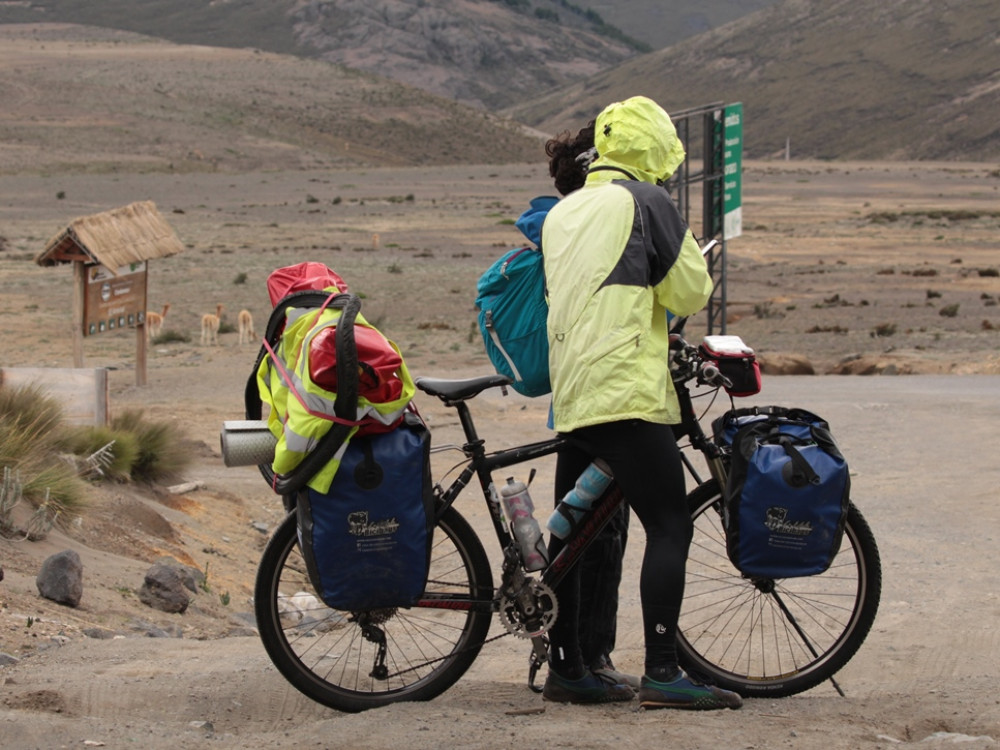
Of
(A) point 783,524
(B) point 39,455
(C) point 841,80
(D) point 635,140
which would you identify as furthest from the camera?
(C) point 841,80

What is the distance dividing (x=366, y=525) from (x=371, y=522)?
2cm

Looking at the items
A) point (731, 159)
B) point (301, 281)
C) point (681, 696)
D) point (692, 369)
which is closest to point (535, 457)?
point (692, 369)

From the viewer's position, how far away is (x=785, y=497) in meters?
4.19

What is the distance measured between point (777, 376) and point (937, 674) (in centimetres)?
920

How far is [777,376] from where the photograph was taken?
14078mm

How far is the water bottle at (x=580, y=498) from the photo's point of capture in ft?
13.8

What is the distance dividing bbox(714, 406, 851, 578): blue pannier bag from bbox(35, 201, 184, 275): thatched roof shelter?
903cm

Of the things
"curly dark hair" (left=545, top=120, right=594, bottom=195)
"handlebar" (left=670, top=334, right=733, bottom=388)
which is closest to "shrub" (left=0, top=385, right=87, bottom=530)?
"curly dark hair" (left=545, top=120, right=594, bottom=195)

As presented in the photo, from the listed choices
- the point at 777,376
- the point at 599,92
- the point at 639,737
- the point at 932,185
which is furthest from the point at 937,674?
the point at 599,92

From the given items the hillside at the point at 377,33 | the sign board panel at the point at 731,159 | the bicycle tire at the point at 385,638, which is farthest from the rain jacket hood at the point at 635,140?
the hillside at the point at 377,33

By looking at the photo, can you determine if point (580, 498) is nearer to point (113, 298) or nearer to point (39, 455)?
point (39, 455)

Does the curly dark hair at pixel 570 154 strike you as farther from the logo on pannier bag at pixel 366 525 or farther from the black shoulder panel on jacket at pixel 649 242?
the logo on pannier bag at pixel 366 525

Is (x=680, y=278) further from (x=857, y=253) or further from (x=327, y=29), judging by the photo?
(x=327, y=29)

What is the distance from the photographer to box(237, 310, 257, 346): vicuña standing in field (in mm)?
18062
